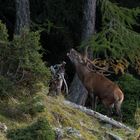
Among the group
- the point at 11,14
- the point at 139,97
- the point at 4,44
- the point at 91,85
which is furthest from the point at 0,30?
the point at 11,14

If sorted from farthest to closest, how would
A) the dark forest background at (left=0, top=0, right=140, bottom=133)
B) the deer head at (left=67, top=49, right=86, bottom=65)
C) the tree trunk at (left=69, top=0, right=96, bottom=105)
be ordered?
the tree trunk at (left=69, top=0, right=96, bottom=105), the deer head at (left=67, top=49, right=86, bottom=65), the dark forest background at (left=0, top=0, right=140, bottom=133)

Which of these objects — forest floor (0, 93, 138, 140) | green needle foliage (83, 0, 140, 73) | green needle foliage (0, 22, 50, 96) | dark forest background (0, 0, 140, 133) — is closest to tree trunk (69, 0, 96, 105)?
dark forest background (0, 0, 140, 133)

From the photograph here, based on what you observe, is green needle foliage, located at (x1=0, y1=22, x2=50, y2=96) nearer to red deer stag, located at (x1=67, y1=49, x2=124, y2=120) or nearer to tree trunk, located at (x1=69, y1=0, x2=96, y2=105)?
red deer stag, located at (x1=67, y1=49, x2=124, y2=120)

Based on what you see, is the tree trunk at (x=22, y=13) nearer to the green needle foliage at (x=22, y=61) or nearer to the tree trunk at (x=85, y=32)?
the tree trunk at (x=85, y=32)

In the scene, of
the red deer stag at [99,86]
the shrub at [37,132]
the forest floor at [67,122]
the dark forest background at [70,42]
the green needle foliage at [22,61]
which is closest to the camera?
the shrub at [37,132]

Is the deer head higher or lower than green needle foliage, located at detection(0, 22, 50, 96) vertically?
lower

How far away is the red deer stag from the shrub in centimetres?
479

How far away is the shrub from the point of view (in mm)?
10000

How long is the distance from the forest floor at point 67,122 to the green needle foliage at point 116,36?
19.6 ft

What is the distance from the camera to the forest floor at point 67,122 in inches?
433

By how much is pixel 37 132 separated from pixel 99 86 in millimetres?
5241

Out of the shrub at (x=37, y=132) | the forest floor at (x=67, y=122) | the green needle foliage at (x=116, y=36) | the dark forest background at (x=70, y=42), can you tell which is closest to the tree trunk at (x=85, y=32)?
the dark forest background at (x=70, y=42)

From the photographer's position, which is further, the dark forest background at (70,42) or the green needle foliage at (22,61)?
the dark forest background at (70,42)

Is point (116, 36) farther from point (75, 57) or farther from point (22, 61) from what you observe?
point (22, 61)
